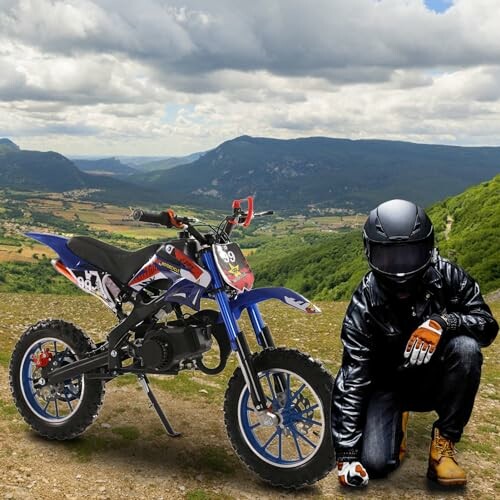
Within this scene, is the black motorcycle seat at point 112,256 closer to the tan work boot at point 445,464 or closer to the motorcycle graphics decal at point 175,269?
the motorcycle graphics decal at point 175,269

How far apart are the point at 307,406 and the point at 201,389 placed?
9.63 ft

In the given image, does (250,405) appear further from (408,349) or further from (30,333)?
(30,333)

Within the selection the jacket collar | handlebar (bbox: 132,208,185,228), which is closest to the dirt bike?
handlebar (bbox: 132,208,185,228)

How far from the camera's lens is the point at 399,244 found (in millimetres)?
3756

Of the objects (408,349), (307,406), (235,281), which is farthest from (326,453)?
(235,281)

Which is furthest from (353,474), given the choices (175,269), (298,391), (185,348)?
(175,269)

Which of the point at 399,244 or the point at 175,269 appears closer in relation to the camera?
the point at 399,244

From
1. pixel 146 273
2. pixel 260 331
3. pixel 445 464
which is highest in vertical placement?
pixel 146 273

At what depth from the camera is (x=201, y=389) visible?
7211mm

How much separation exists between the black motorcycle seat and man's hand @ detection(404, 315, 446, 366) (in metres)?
2.42

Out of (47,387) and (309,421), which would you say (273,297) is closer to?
(309,421)

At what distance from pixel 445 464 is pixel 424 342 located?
1488 mm

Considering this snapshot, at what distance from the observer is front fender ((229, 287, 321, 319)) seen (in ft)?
14.8

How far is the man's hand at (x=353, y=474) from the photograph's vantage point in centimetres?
388
